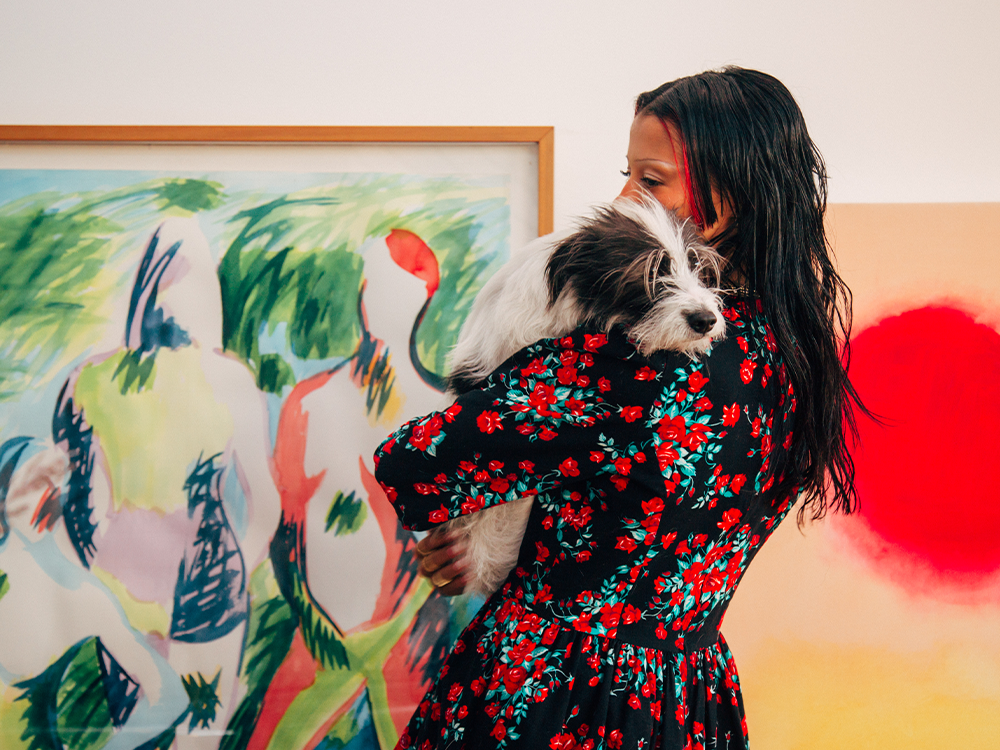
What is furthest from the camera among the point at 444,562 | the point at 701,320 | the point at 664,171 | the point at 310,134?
the point at 310,134

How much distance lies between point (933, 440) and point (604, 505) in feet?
3.62

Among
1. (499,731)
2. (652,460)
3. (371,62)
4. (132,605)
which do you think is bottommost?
(132,605)

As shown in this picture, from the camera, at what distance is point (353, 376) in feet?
4.63

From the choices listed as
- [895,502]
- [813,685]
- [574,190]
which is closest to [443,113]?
[574,190]

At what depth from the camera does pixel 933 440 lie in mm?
1436

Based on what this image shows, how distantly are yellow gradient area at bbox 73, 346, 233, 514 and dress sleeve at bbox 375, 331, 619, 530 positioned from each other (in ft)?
2.77

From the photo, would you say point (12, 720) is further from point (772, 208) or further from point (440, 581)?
point (772, 208)

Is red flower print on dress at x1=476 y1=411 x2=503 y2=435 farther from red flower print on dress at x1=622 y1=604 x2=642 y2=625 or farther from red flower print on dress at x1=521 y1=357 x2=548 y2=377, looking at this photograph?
red flower print on dress at x1=622 y1=604 x2=642 y2=625

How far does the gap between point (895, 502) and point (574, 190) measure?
3.31 feet

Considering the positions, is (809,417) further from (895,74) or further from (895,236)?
(895,74)

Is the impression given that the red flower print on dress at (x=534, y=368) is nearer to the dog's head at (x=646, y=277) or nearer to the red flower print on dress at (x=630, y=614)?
the dog's head at (x=646, y=277)

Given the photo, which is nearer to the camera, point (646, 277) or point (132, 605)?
point (646, 277)

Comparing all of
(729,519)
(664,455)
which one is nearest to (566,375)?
(664,455)

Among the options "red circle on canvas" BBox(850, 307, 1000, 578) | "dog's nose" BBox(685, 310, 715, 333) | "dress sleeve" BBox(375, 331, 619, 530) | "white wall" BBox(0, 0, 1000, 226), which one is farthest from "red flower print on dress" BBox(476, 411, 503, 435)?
"red circle on canvas" BBox(850, 307, 1000, 578)
